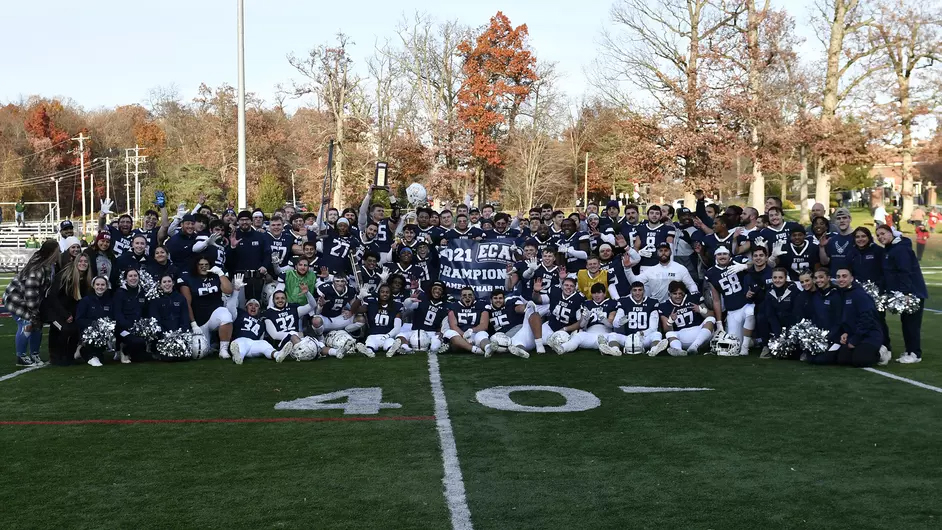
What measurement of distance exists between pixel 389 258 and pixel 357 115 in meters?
25.9

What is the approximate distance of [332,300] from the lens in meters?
11.4

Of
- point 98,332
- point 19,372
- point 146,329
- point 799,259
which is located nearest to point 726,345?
point 799,259

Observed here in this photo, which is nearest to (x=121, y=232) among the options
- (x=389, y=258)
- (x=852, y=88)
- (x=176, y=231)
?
(x=176, y=231)

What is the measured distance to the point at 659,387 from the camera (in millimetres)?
8570

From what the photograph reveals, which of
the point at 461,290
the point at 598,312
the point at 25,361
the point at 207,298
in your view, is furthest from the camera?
the point at 461,290

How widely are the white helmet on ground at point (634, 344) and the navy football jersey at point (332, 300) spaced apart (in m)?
3.42

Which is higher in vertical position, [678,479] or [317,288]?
[317,288]

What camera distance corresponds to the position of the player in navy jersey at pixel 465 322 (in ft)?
35.8

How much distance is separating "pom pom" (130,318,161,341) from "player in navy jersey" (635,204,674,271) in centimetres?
593

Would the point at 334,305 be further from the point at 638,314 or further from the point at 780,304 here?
the point at 780,304

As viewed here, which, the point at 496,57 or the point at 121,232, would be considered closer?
the point at 121,232

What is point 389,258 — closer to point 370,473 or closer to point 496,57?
point 370,473

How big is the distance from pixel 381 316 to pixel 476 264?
1614 mm

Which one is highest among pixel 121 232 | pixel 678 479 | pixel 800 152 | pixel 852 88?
pixel 852 88
